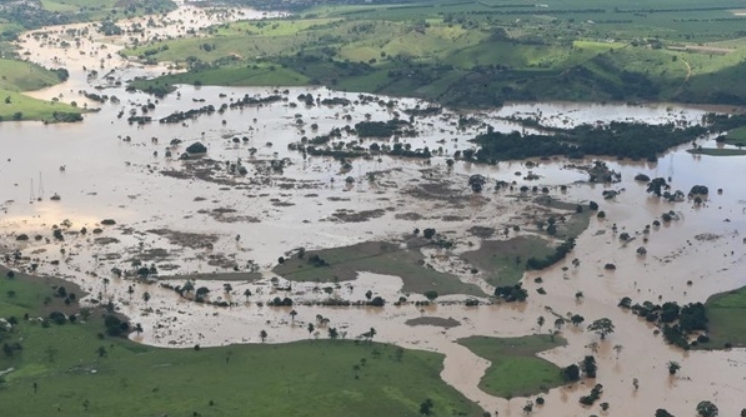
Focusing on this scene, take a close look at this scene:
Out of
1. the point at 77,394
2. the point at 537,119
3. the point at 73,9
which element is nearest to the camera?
the point at 77,394

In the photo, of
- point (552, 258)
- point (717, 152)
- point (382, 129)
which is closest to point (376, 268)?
point (552, 258)

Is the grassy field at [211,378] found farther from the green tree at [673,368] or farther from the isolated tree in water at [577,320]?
the green tree at [673,368]

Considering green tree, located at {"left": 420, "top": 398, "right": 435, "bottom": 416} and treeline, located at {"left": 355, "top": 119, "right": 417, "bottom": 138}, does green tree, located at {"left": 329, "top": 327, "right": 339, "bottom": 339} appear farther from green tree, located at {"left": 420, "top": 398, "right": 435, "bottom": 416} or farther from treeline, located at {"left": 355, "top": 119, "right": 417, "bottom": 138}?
treeline, located at {"left": 355, "top": 119, "right": 417, "bottom": 138}

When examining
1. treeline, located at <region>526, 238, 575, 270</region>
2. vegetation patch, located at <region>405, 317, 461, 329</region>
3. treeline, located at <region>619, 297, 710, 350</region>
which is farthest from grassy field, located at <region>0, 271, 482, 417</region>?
treeline, located at <region>526, 238, 575, 270</region>

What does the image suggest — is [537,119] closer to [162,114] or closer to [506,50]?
[506,50]

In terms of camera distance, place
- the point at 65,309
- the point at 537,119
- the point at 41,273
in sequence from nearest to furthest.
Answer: the point at 65,309 → the point at 41,273 → the point at 537,119

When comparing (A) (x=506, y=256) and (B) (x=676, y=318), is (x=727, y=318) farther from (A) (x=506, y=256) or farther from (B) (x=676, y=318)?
(A) (x=506, y=256)

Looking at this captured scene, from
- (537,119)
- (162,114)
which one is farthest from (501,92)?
(162,114)
